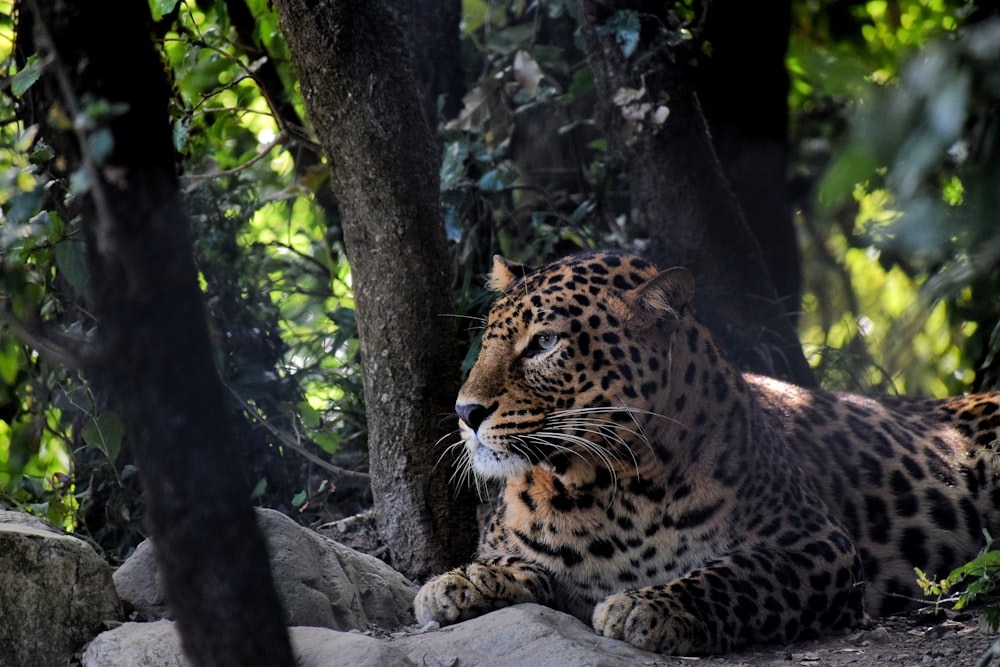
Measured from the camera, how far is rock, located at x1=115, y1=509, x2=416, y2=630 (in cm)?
455

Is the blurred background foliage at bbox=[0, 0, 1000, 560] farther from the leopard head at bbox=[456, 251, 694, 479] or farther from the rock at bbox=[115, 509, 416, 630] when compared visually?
the rock at bbox=[115, 509, 416, 630]

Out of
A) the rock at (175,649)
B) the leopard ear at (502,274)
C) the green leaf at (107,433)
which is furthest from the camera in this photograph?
the green leaf at (107,433)

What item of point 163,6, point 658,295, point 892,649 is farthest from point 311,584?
point 163,6

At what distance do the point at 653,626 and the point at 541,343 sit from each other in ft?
4.14

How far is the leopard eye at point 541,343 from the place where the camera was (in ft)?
15.7

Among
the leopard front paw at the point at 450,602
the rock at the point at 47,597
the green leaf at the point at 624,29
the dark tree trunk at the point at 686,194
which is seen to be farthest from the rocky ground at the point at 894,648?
the green leaf at the point at 624,29

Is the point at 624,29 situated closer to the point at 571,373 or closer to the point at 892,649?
the point at 571,373

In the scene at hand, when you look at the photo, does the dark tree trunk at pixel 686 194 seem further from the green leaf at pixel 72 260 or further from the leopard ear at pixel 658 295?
the green leaf at pixel 72 260

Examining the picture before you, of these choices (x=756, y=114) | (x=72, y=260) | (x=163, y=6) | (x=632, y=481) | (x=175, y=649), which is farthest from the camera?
(x=756, y=114)

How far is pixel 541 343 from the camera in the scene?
4.79 m

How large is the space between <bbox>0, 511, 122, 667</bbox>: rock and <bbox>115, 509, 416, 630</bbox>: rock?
301 millimetres

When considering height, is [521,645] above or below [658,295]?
below

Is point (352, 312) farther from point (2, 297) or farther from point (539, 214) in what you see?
point (2, 297)

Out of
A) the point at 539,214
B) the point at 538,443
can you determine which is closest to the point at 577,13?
the point at 539,214
